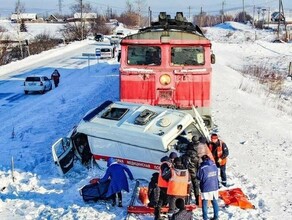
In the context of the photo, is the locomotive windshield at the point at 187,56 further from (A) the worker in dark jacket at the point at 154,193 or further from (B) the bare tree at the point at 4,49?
(B) the bare tree at the point at 4,49

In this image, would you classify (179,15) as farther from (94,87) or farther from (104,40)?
(104,40)

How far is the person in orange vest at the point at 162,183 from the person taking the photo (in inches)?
356

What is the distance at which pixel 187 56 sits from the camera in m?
14.5

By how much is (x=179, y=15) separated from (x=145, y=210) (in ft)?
32.5

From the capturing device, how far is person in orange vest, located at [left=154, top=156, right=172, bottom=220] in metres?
9.04

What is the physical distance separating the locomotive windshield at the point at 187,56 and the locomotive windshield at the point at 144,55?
1.59ft

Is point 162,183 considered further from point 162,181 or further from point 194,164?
point 194,164

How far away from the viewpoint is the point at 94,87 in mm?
27344

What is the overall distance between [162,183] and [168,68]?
19.8 feet

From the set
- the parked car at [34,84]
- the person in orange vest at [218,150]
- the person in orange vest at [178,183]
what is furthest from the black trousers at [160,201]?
the parked car at [34,84]

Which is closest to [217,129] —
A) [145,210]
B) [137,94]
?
[137,94]

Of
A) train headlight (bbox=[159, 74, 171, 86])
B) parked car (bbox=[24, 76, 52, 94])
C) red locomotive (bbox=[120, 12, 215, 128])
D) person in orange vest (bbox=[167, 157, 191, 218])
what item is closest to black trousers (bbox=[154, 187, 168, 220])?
person in orange vest (bbox=[167, 157, 191, 218])

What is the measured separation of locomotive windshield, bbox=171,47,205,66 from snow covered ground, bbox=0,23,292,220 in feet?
9.61

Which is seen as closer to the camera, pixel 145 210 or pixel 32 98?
pixel 145 210
